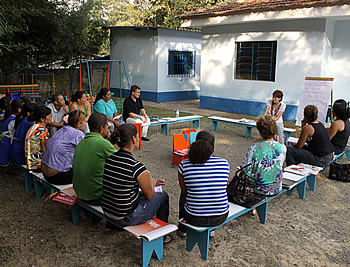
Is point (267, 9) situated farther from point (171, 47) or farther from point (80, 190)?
point (80, 190)

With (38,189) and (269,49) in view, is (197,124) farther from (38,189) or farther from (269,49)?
(38,189)

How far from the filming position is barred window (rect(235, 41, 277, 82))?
36.5ft

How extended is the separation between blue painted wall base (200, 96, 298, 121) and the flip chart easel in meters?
2.61

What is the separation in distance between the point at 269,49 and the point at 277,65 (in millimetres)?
639

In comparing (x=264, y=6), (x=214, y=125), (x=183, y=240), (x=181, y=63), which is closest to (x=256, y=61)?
(x=264, y=6)

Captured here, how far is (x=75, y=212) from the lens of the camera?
13.0 feet

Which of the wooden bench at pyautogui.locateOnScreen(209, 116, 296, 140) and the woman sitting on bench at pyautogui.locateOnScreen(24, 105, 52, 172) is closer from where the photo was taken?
the woman sitting on bench at pyautogui.locateOnScreen(24, 105, 52, 172)

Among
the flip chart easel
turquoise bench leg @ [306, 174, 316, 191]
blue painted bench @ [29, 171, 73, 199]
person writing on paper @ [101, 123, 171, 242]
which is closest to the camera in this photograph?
person writing on paper @ [101, 123, 171, 242]

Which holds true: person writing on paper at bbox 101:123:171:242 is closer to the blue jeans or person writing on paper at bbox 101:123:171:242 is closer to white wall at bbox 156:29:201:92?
the blue jeans

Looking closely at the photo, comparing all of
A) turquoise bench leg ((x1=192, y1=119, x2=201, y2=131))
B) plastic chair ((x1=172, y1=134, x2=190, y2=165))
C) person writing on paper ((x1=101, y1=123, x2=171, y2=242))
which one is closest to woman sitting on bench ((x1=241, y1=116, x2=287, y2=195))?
person writing on paper ((x1=101, y1=123, x2=171, y2=242))

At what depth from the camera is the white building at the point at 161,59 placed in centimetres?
1509

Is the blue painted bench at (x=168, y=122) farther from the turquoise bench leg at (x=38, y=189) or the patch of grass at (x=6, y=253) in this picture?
the patch of grass at (x=6, y=253)

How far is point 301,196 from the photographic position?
4.88 meters

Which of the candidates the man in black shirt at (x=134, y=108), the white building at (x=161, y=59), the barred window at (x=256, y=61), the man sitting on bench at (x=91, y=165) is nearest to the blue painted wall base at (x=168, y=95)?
the white building at (x=161, y=59)
